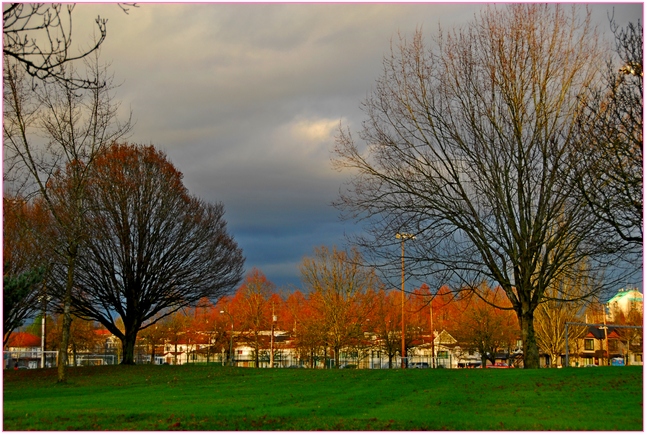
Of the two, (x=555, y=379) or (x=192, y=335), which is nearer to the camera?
(x=555, y=379)

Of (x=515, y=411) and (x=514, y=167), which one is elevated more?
(x=514, y=167)

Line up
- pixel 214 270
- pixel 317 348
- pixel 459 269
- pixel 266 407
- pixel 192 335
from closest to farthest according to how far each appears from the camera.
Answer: pixel 266 407 < pixel 459 269 < pixel 214 270 < pixel 317 348 < pixel 192 335

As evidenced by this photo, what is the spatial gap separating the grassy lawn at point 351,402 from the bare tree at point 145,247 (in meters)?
10.4

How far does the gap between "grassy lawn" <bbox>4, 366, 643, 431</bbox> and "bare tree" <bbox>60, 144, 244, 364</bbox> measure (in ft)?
34.1

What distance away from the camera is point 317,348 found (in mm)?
47594

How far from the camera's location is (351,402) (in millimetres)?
13484

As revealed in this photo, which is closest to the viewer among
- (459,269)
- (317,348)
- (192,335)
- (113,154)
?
(459,269)

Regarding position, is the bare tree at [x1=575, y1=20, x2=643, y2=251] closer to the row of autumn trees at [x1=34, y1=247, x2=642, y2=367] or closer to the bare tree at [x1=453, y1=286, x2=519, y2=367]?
the row of autumn trees at [x1=34, y1=247, x2=642, y2=367]

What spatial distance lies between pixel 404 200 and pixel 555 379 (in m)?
7.26

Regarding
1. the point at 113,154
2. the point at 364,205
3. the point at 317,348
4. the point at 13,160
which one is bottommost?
the point at 317,348

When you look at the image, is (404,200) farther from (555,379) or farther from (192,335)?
(192,335)

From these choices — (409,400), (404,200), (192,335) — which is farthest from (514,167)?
(192,335)

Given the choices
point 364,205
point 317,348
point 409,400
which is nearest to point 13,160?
point 364,205

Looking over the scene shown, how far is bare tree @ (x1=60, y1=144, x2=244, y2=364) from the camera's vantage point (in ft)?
101
